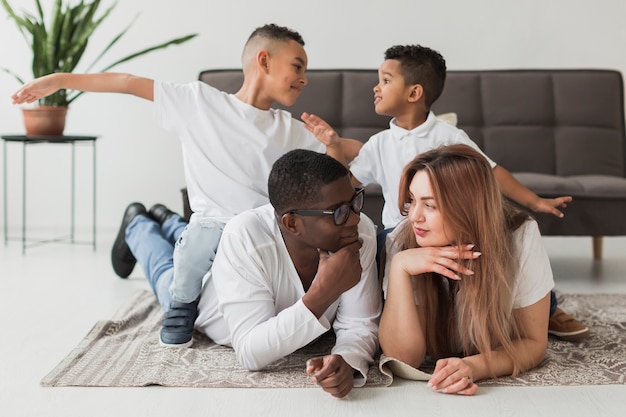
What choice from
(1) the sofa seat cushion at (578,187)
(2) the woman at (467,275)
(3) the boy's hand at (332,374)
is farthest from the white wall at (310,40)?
(3) the boy's hand at (332,374)

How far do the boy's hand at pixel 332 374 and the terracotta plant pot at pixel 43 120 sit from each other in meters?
2.81

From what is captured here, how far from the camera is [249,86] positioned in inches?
109

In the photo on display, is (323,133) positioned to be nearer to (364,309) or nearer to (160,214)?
(364,309)

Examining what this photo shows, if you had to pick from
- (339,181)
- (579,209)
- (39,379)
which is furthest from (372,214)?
(39,379)

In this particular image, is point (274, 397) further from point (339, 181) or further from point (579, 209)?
point (579, 209)

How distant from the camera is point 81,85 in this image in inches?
104

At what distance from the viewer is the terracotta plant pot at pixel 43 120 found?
4277 millimetres

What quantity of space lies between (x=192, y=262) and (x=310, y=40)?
281 centimetres

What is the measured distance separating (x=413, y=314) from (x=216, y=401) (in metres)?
0.50

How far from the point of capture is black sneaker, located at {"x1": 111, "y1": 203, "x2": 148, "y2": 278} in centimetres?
340

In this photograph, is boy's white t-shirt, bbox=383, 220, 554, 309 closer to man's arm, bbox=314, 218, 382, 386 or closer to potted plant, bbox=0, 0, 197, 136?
man's arm, bbox=314, 218, 382, 386

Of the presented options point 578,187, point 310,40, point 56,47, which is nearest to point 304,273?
point 578,187

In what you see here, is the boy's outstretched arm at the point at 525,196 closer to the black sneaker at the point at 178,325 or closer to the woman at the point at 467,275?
the woman at the point at 467,275

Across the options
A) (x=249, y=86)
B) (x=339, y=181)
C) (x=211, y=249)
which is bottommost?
(x=211, y=249)
